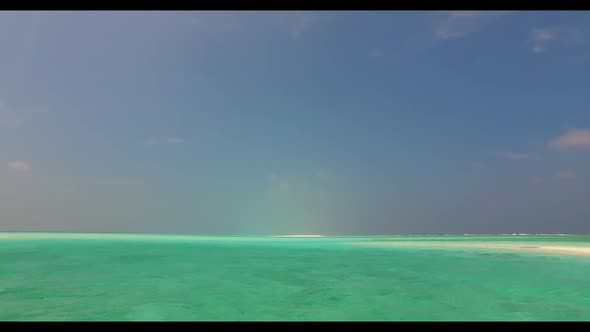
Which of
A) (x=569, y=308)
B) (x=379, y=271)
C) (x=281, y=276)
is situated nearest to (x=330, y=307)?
(x=281, y=276)

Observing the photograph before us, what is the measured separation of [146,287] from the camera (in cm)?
1188

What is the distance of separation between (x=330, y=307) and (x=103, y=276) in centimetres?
1061

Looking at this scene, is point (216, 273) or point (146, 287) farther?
point (216, 273)

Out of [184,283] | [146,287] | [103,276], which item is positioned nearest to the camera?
[146,287]

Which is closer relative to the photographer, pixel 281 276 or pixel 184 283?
pixel 184 283
